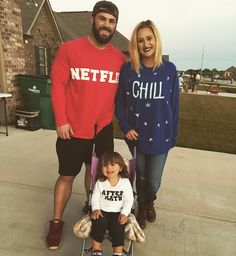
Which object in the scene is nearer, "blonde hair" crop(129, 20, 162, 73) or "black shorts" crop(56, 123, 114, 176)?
"blonde hair" crop(129, 20, 162, 73)

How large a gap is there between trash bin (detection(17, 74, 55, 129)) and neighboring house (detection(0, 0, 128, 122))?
0.82 ft

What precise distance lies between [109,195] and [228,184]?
2.56 m

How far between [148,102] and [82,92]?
0.61 m

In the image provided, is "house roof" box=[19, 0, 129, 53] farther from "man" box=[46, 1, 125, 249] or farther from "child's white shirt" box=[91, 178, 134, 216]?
"child's white shirt" box=[91, 178, 134, 216]

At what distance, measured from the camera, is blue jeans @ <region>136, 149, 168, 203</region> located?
2.75m

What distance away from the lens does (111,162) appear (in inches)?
89.4

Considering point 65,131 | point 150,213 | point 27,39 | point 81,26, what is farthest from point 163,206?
point 81,26

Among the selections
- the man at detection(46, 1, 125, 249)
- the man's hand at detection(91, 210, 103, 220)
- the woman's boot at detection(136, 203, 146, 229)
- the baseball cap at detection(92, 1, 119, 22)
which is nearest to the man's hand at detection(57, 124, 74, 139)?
the man at detection(46, 1, 125, 249)

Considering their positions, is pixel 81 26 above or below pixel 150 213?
above

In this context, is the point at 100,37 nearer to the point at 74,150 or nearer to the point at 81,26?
the point at 74,150

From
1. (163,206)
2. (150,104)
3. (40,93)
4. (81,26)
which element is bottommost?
(163,206)

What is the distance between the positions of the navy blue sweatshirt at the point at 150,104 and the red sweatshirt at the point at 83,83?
0.49 feet

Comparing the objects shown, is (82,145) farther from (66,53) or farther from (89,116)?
(66,53)

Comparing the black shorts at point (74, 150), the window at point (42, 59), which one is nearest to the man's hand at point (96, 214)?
the black shorts at point (74, 150)
